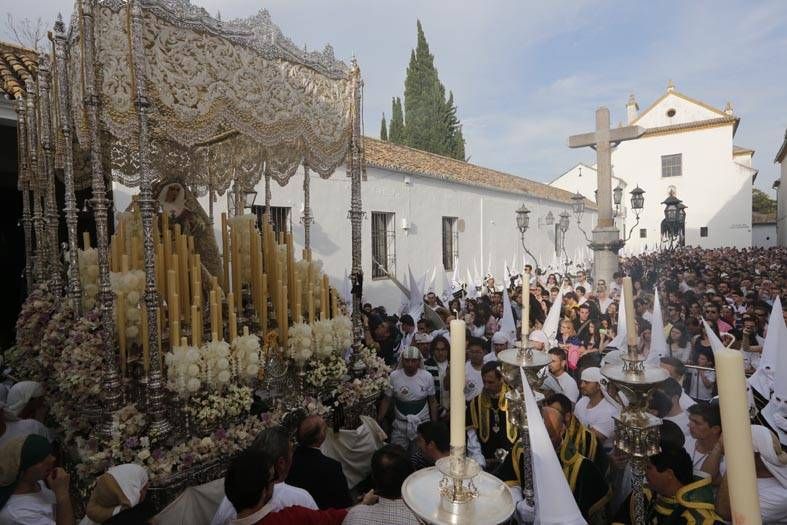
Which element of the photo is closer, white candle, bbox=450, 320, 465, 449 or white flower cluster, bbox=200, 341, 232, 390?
white candle, bbox=450, 320, 465, 449

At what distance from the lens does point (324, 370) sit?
4.25m

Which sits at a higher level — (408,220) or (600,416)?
(408,220)

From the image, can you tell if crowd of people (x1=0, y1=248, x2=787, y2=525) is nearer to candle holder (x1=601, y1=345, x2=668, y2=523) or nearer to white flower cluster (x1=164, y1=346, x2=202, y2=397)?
candle holder (x1=601, y1=345, x2=668, y2=523)

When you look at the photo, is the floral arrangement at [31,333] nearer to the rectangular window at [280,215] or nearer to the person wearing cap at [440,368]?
the person wearing cap at [440,368]

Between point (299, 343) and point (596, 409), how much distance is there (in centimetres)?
255

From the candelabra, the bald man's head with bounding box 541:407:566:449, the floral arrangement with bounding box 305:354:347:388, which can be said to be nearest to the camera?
the candelabra

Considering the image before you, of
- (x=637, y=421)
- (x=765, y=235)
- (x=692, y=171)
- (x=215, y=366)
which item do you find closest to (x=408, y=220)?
(x=215, y=366)

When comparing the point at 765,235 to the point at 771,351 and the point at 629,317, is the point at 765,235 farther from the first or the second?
the point at 629,317

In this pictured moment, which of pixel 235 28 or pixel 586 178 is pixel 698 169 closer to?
pixel 586 178

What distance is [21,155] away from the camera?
17.6 ft

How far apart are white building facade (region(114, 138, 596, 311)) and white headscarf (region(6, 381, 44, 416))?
377cm

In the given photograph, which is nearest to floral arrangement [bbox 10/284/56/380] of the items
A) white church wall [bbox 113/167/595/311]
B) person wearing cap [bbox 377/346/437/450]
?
white church wall [bbox 113/167/595/311]

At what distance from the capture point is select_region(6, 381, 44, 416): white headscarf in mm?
3910

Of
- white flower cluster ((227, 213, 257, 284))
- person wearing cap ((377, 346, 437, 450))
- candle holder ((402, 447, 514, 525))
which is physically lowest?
person wearing cap ((377, 346, 437, 450))
